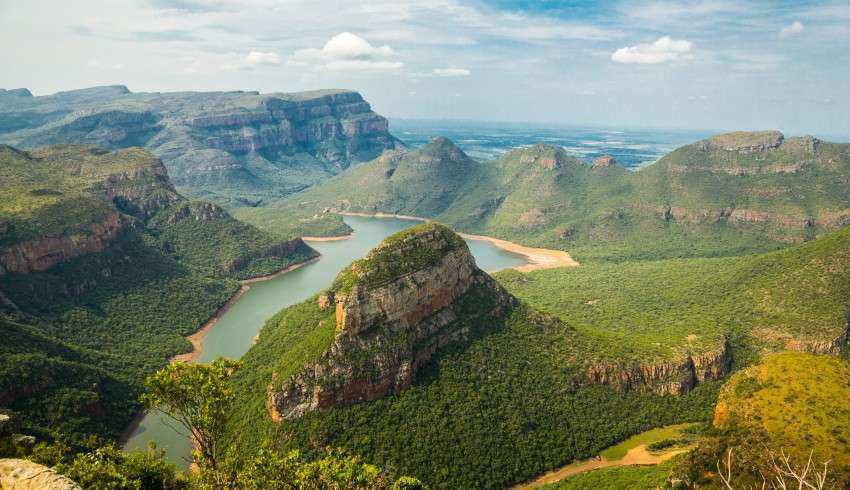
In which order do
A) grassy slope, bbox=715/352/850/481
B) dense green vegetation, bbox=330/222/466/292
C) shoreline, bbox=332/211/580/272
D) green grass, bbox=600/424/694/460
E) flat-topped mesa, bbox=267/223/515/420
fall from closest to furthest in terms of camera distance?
grassy slope, bbox=715/352/850/481 → flat-topped mesa, bbox=267/223/515/420 → green grass, bbox=600/424/694/460 → dense green vegetation, bbox=330/222/466/292 → shoreline, bbox=332/211/580/272

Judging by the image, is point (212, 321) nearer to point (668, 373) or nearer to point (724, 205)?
point (668, 373)

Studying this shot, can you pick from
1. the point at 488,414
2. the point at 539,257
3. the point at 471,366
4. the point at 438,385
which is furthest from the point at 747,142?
the point at 438,385

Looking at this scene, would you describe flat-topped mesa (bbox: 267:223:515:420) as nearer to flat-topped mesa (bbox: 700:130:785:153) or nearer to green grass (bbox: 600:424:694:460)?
green grass (bbox: 600:424:694:460)

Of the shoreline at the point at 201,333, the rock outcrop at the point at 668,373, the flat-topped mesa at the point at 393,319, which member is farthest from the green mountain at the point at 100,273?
the rock outcrop at the point at 668,373

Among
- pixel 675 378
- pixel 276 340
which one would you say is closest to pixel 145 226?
pixel 276 340

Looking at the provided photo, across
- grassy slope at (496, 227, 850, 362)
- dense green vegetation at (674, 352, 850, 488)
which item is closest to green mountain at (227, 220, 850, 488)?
grassy slope at (496, 227, 850, 362)

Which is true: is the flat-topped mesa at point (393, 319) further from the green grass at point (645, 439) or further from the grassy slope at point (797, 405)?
the grassy slope at point (797, 405)

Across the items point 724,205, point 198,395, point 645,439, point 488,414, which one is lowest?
point 645,439
